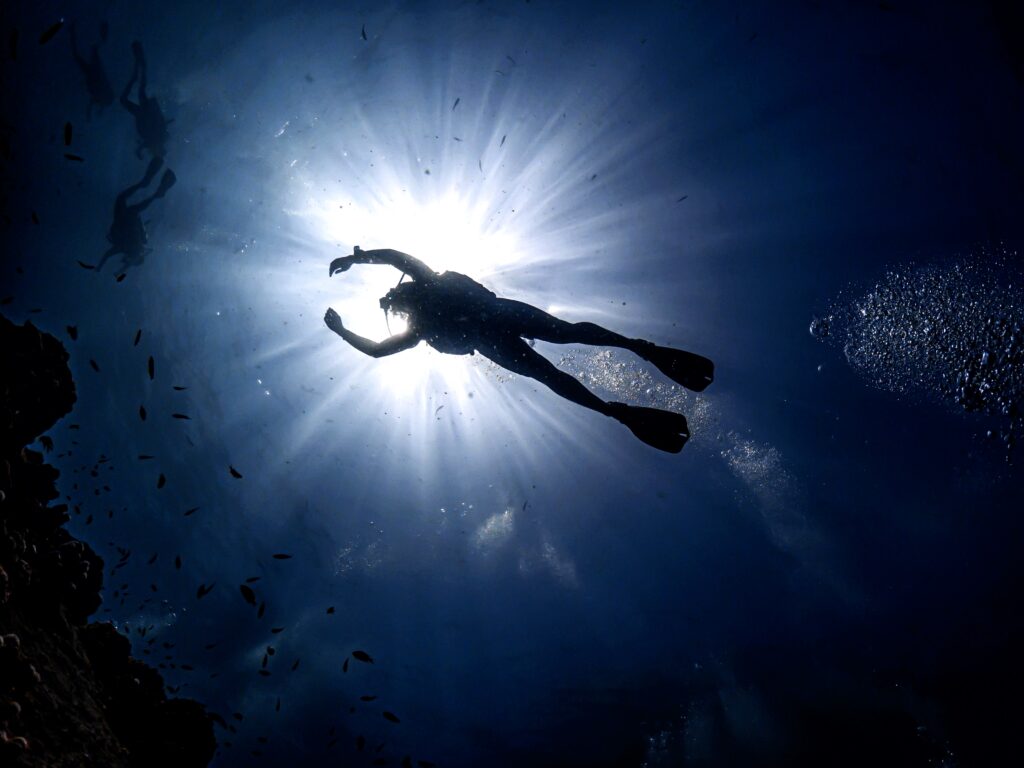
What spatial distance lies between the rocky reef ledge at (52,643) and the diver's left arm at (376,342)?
14.8 ft

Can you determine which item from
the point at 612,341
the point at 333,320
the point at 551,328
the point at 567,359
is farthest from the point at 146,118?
the point at 612,341

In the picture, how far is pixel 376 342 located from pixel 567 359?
8.51 meters

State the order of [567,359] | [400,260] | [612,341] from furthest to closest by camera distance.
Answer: [567,359] → [400,260] → [612,341]

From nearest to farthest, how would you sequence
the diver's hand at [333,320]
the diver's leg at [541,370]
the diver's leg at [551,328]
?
the diver's leg at [551,328], the diver's leg at [541,370], the diver's hand at [333,320]

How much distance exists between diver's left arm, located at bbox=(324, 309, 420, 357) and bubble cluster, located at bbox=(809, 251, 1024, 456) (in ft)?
40.8

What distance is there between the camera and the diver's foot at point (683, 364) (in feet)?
17.1

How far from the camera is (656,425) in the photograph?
5.23 m

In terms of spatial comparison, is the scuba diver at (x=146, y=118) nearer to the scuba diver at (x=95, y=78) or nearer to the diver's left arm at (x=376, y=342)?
the scuba diver at (x=95, y=78)

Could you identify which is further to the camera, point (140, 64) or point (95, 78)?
point (95, 78)

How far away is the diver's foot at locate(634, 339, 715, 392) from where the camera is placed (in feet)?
17.1

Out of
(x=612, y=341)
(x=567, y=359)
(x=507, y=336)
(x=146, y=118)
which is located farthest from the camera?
(x=567, y=359)

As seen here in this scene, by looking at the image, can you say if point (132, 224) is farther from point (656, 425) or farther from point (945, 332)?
point (945, 332)

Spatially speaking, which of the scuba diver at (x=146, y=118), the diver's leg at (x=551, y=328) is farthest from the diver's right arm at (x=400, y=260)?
the scuba diver at (x=146, y=118)

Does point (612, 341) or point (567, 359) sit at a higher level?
point (567, 359)
